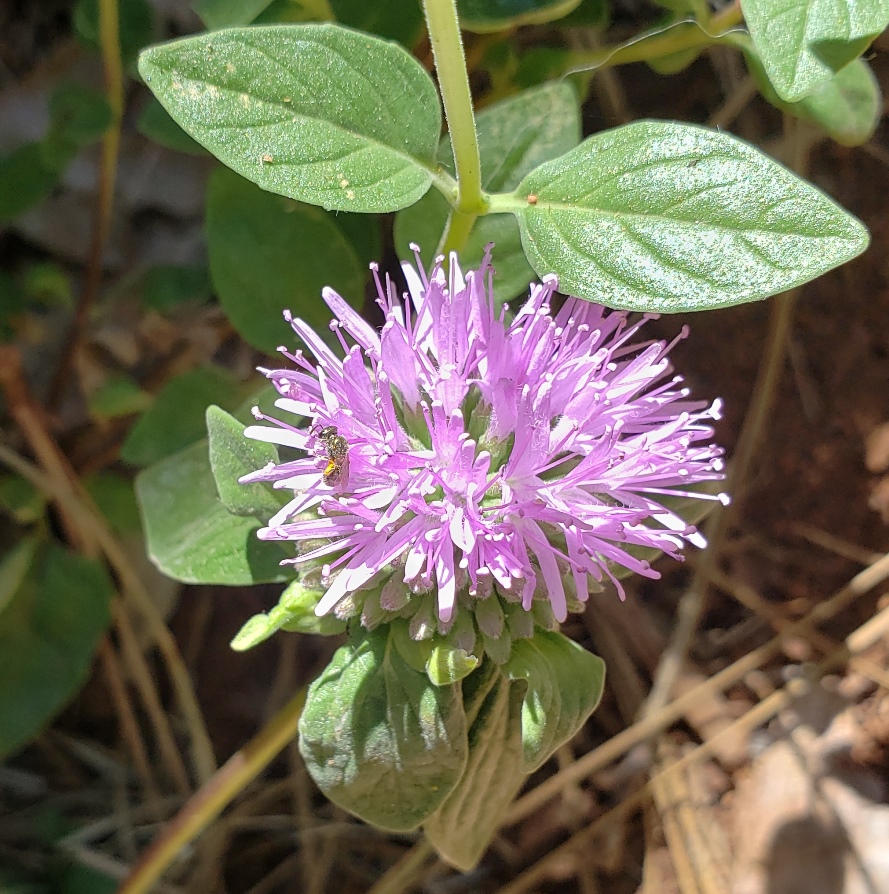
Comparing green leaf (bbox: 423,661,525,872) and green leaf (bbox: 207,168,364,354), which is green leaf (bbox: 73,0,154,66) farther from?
green leaf (bbox: 423,661,525,872)

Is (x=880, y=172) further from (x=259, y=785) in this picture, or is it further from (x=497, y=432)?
(x=259, y=785)

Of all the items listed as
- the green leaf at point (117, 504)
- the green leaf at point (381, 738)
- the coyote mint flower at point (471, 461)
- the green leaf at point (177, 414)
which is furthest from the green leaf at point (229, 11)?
the green leaf at point (117, 504)

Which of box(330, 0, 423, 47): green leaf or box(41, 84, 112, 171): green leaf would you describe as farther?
box(41, 84, 112, 171): green leaf

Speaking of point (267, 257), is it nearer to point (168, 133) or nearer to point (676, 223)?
point (168, 133)

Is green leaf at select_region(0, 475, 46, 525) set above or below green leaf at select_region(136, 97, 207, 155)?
below

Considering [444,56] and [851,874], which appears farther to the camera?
[851,874]

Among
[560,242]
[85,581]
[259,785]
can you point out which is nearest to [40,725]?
[85,581]

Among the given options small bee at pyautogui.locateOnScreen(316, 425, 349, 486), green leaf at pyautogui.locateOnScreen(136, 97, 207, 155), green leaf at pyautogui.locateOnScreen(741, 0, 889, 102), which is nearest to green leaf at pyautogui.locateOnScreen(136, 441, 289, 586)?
small bee at pyautogui.locateOnScreen(316, 425, 349, 486)
